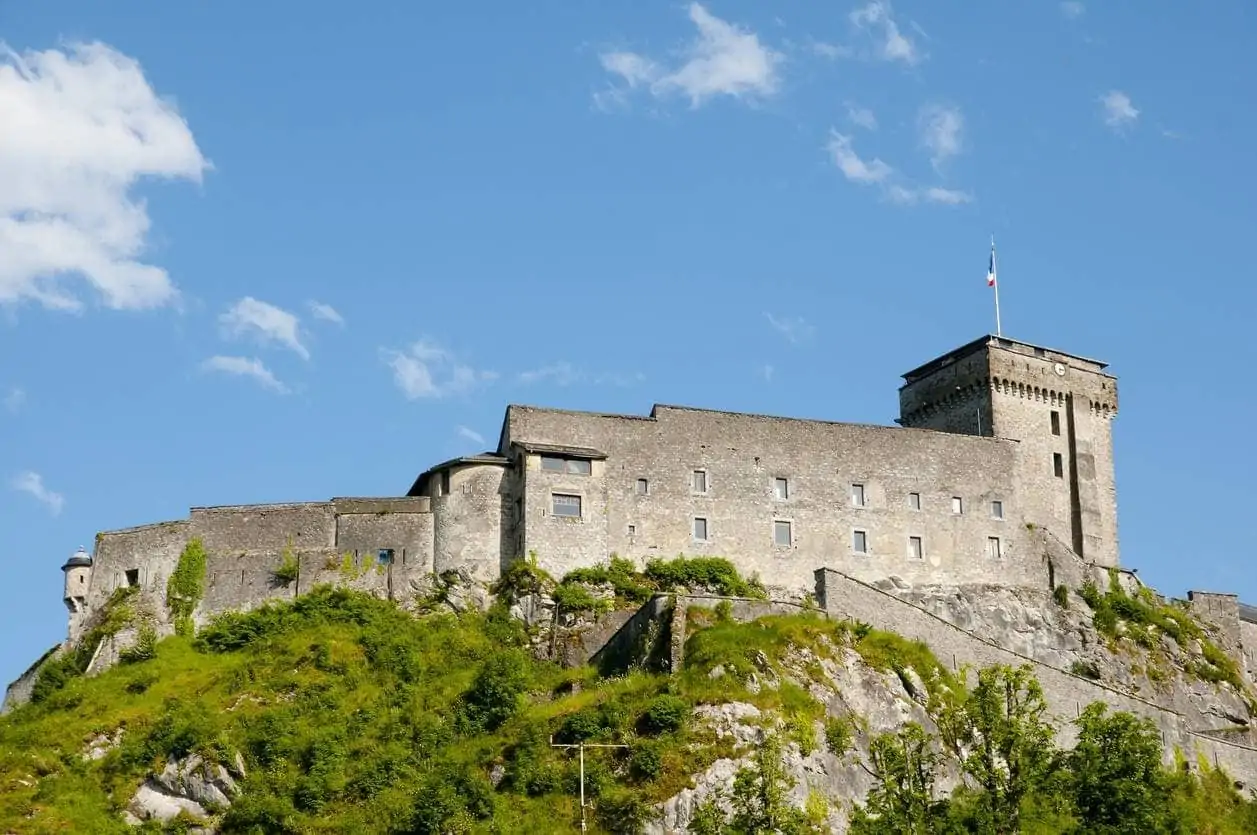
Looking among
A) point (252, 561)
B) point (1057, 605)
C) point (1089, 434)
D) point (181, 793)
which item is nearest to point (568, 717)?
point (181, 793)

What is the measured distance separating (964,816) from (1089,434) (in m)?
33.7

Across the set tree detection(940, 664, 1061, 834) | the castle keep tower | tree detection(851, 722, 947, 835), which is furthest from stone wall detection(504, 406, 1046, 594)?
tree detection(940, 664, 1061, 834)

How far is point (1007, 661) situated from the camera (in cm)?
7069

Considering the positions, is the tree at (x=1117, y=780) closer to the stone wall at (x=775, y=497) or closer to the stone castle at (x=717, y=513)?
the stone castle at (x=717, y=513)

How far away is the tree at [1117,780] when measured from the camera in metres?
55.3

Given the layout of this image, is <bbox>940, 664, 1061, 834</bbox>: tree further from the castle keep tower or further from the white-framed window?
the castle keep tower

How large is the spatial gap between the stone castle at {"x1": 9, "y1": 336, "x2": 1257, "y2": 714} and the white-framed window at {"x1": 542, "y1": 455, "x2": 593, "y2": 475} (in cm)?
8

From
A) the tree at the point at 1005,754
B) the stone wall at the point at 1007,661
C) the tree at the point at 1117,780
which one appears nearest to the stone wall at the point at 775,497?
the stone wall at the point at 1007,661

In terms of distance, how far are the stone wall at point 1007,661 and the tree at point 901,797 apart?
12.3m

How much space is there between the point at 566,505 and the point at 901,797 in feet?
77.5

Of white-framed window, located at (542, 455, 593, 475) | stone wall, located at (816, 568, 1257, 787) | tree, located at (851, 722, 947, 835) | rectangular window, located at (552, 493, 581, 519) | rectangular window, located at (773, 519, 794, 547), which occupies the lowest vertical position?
tree, located at (851, 722, 947, 835)

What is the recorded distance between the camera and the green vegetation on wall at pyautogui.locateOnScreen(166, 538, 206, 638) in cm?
7312

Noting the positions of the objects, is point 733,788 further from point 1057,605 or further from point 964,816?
point 1057,605

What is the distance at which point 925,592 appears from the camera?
78.3m
